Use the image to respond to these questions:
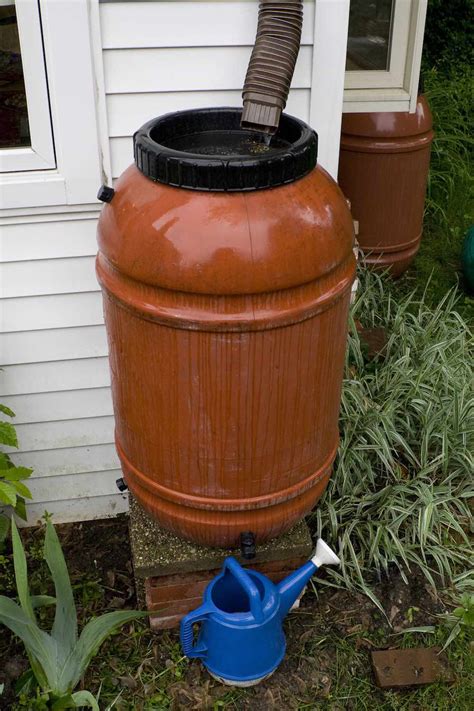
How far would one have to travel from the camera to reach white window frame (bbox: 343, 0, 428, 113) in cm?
359

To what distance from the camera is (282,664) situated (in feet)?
7.52

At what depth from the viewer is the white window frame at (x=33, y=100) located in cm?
206

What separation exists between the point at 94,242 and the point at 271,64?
837 millimetres

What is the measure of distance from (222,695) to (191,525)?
21.8 inches

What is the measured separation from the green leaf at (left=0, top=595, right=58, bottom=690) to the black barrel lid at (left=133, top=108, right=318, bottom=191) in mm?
1173

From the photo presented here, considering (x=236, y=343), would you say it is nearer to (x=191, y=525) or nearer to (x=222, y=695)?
(x=191, y=525)

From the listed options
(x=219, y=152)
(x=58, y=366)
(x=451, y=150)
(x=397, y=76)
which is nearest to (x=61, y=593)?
(x=58, y=366)

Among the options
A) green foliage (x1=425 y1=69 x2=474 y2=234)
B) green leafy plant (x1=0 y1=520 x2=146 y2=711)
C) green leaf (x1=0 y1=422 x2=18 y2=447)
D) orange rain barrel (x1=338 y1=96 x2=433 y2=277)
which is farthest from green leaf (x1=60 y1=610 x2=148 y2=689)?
green foliage (x1=425 y1=69 x2=474 y2=234)

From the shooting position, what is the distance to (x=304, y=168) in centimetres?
176

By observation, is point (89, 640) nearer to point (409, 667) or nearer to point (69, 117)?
point (409, 667)

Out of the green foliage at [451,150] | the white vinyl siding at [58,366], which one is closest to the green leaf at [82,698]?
the white vinyl siding at [58,366]

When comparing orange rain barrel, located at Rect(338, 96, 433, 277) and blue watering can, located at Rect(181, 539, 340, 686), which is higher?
orange rain barrel, located at Rect(338, 96, 433, 277)

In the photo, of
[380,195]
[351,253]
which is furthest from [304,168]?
[380,195]

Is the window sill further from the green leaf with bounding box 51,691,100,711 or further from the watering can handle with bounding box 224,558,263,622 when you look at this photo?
the green leaf with bounding box 51,691,100,711
